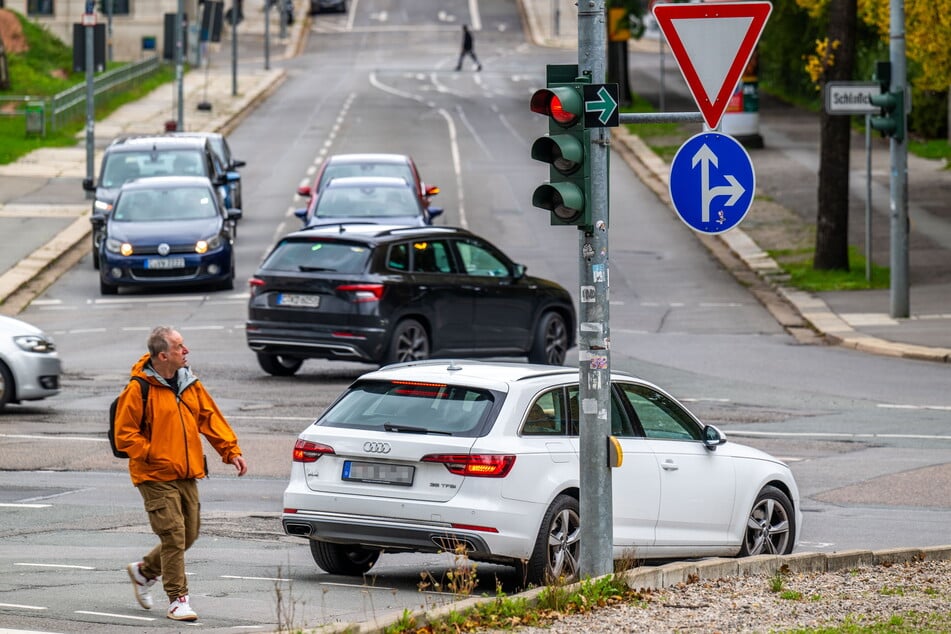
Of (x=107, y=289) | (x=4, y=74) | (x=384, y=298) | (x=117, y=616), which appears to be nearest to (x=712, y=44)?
(x=117, y=616)

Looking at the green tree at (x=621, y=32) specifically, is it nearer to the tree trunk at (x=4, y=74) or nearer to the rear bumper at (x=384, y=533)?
the tree trunk at (x=4, y=74)

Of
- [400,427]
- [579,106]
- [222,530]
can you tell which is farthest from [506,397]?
[222,530]

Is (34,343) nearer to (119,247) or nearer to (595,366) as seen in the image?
(595,366)

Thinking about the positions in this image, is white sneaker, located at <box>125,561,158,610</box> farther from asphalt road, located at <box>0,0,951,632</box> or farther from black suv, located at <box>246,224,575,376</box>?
black suv, located at <box>246,224,575,376</box>

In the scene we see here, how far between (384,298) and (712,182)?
33.3ft

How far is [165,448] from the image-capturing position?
9.01 metres

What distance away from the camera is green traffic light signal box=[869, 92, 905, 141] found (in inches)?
997

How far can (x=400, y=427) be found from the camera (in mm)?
10047

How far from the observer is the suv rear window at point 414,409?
1001 centimetres

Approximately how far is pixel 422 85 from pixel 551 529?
5850 cm

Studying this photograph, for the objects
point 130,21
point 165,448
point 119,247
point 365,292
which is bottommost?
point 119,247

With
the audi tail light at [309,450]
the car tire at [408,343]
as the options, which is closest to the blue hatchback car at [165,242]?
the car tire at [408,343]

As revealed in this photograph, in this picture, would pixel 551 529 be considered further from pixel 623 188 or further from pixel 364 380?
pixel 623 188

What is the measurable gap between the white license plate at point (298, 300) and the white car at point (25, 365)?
9.74 feet
